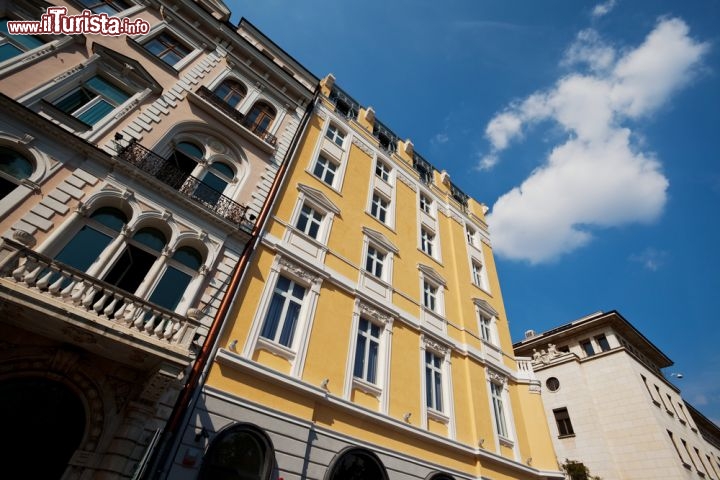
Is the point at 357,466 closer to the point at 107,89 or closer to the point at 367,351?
the point at 367,351

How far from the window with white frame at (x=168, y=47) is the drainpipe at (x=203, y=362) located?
22.1ft

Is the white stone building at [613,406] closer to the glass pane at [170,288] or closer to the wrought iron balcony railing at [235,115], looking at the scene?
the glass pane at [170,288]

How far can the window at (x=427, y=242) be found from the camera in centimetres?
1878

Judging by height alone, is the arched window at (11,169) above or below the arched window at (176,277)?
above

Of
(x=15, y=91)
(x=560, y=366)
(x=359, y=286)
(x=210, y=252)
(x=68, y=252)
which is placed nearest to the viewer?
(x=68, y=252)

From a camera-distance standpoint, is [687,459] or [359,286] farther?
[687,459]

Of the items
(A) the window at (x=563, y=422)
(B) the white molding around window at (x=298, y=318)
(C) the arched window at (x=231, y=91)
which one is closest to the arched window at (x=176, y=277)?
(B) the white molding around window at (x=298, y=318)

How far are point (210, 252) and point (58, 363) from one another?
408 centimetres

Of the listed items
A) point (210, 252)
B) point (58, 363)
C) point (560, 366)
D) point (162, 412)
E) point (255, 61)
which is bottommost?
point (162, 412)

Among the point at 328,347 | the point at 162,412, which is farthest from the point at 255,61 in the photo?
the point at 162,412

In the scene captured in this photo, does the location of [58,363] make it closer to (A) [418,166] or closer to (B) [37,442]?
(B) [37,442]

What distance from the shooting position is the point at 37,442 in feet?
20.8

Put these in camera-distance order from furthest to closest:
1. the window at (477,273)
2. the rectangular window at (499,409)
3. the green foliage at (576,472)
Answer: the window at (477,273) < the green foliage at (576,472) < the rectangular window at (499,409)

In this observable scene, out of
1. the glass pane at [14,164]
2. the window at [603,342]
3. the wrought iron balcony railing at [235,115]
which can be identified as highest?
the window at [603,342]
